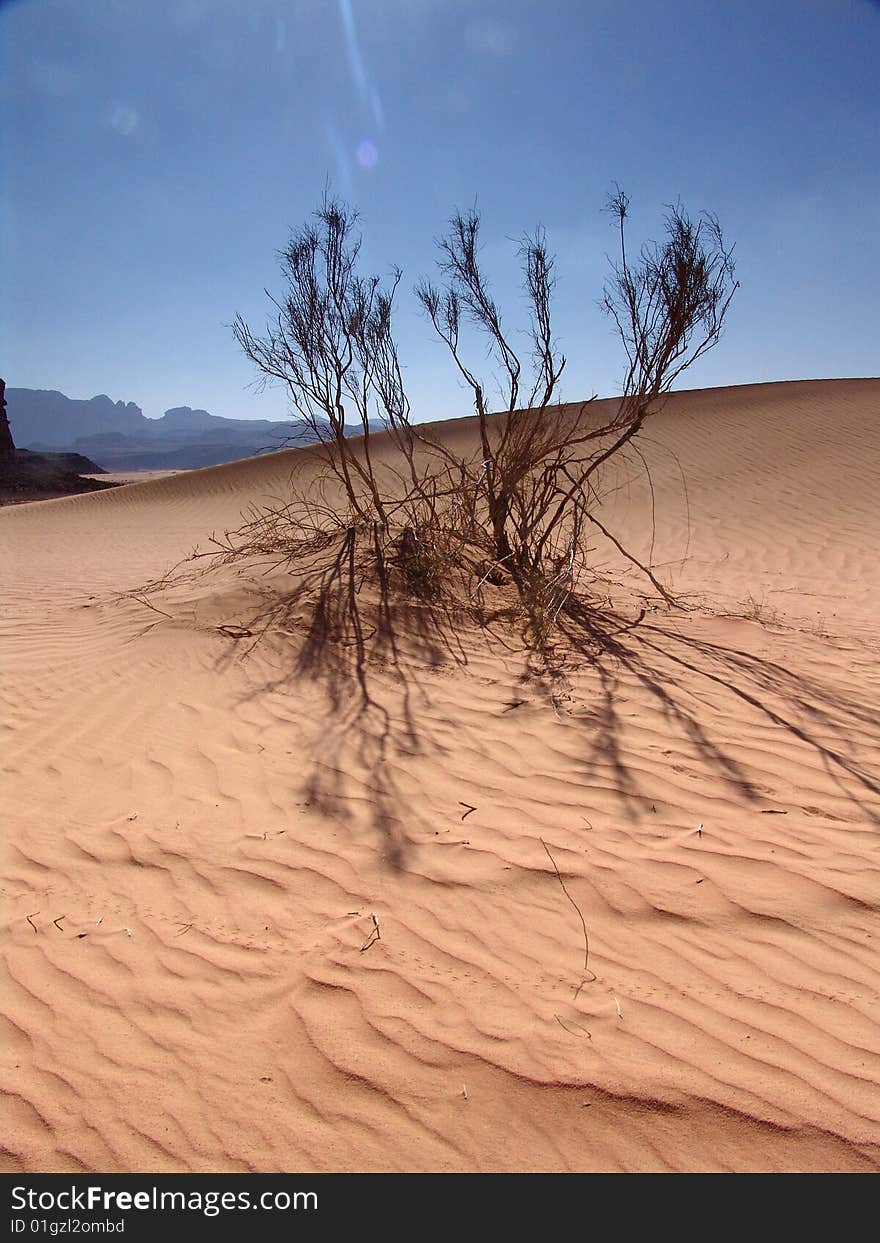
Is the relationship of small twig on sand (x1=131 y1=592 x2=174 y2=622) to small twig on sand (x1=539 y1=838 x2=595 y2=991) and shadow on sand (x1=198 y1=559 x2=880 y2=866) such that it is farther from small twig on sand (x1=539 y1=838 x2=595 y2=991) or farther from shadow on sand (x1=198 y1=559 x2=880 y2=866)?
small twig on sand (x1=539 y1=838 x2=595 y2=991)

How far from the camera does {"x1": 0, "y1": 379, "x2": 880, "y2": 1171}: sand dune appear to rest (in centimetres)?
179

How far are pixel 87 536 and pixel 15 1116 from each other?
1580 cm

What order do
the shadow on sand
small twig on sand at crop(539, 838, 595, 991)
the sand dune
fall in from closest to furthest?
1. the sand dune
2. small twig on sand at crop(539, 838, 595, 991)
3. the shadow on sand

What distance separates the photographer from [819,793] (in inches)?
124

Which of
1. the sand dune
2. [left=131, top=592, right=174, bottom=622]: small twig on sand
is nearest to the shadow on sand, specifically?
the sand dune

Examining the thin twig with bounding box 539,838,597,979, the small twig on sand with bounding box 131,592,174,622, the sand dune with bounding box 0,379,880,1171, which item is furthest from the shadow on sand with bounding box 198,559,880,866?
the small twig on sand with bounding box 131,592,174,622

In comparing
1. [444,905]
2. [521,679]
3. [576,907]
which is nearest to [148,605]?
[521,679]

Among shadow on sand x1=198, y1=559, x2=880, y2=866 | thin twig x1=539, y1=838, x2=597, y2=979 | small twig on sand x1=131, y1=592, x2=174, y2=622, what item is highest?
small twig on sand x1=131, y1=592, x2=174, y2=622

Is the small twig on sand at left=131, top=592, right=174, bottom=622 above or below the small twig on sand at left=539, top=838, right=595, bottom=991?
above

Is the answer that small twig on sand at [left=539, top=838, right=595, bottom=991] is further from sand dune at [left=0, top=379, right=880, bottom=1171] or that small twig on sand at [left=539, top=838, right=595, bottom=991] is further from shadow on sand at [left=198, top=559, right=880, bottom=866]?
shadow on sand at [left=198, top=559, right=880, bottom=866]

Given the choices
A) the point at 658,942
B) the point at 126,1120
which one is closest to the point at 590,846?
the point at 658,942

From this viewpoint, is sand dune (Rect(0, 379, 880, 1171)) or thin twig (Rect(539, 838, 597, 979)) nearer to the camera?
sand dune (Rect(0, 379, 880, 1171))

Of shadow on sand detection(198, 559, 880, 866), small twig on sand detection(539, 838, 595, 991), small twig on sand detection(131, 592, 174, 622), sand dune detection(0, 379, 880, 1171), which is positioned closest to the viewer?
sand dune detection(0, 379, 880, 1171)
